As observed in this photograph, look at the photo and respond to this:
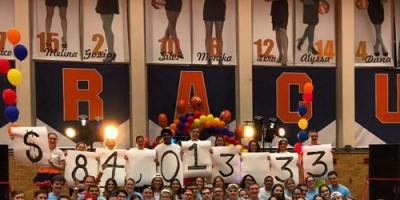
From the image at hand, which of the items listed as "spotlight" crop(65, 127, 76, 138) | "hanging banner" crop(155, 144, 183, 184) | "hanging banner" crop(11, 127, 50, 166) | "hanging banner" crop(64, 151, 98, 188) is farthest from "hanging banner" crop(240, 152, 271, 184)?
"spotlight" crop(65, 127, 76, 138)

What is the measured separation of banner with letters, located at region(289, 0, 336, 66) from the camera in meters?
15.7

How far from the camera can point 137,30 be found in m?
14.8

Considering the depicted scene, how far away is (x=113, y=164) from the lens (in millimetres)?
10586

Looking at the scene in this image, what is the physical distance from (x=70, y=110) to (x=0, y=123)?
5.12 feet

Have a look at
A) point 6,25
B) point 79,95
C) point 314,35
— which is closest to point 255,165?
point 79,95

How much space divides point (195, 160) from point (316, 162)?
7.36ft

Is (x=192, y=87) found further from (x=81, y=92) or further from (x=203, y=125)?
(x=81, y=92)

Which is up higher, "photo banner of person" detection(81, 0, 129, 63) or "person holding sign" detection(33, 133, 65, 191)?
"photo banner of person" detection(81, 0, 129, 63)

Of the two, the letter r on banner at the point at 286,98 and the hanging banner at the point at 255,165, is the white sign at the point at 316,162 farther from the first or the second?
the letter r on banner at the point at 286,98

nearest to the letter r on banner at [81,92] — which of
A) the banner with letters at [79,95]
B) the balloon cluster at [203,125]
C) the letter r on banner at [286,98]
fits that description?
the banner with letters at [79,95]

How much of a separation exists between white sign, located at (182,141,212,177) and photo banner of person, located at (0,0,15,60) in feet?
17.1

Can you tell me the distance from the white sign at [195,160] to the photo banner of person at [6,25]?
5204 mm

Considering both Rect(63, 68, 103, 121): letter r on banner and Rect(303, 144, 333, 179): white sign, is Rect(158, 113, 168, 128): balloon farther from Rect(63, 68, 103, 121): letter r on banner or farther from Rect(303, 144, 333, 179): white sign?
Rect(303, 144, 333, 179): white sign

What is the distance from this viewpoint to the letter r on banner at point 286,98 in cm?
1554
